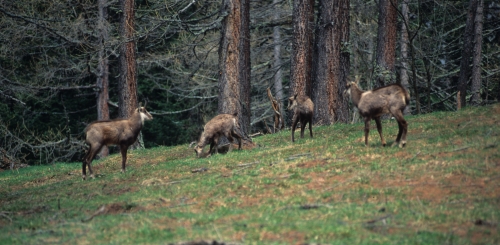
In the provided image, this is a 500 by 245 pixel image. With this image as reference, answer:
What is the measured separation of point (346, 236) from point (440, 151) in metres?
5.72

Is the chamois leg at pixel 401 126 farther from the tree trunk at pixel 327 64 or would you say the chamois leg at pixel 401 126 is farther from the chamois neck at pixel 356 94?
the tree trunk at pixel 327 64

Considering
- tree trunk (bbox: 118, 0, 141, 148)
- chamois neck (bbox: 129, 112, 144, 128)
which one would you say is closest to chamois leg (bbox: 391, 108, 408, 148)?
chamois neck (bbox: 129, 112, 144, 128)

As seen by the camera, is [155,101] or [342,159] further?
[155,101]

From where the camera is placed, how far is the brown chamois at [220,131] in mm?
21375

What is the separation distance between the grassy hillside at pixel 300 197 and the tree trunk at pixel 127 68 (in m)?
7.44

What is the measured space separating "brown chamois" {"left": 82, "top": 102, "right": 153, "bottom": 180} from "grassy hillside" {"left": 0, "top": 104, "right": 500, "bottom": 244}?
0.76 m

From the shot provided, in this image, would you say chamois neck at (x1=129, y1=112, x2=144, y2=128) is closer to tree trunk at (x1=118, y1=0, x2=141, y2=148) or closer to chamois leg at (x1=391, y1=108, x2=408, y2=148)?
tree trunk at (x1=118, y1=0, x2=141, y2=148)

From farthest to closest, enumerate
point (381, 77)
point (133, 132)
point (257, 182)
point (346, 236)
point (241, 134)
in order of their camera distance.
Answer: point (381, 77)
point (241, 134)
point (133, 132)
point (257, 182)
point (346, 236)

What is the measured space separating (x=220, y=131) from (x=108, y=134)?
3632 mm

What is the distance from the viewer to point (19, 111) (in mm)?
37531

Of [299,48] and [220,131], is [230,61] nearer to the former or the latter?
[220,131]

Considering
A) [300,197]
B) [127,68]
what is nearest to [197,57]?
[127,68]

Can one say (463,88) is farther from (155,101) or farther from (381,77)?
(155,101)

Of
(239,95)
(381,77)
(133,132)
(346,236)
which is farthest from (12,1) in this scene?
A: (346,236)
